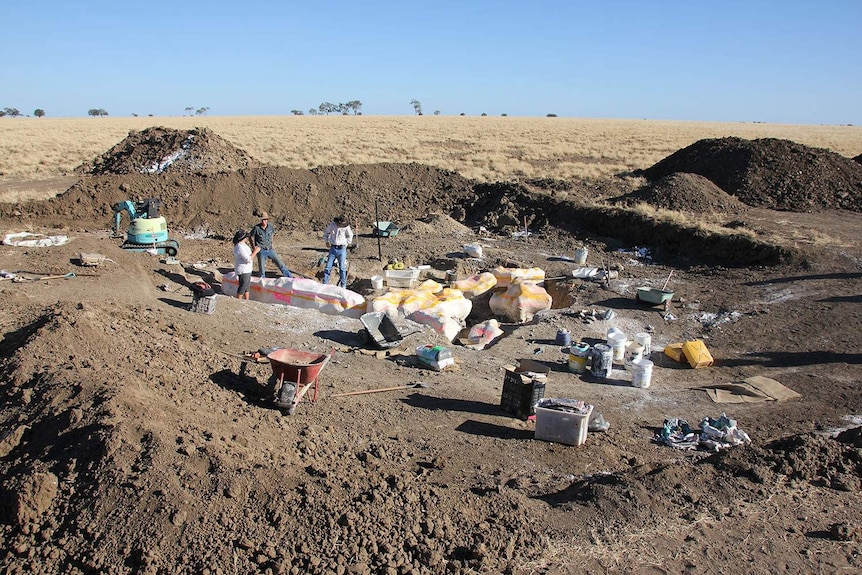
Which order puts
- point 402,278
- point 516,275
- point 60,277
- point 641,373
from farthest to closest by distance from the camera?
point 516,275
point 402,278
point 60,277
point 641,373

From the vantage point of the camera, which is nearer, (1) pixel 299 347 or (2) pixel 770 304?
(1) pixel 299 347

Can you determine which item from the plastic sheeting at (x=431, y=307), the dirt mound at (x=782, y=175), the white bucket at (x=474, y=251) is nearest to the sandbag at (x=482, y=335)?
the plastic sheeting at (x=431, y=307)

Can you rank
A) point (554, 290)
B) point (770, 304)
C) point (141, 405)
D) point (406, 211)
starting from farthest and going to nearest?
point (406, 211) < point (554, 290) < point (770, 304) < point (141, 405)

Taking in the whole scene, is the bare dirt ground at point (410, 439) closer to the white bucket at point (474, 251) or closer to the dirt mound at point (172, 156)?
the white bucket at point (474, 251)

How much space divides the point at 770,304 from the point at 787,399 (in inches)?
154

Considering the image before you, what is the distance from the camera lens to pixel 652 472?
249 inches

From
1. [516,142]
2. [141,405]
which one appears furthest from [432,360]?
[516,142]

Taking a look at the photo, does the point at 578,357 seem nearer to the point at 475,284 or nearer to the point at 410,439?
the point at 410,439

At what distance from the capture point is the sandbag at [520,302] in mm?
11867

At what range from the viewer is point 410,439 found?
283 inches

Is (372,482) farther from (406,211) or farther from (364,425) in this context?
(406,211)

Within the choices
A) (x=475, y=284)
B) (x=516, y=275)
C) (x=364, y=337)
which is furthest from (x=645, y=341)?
(x=364, y=337)

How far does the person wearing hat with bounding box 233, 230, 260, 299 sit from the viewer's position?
10703 millimetres

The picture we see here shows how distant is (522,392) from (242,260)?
215 inches
